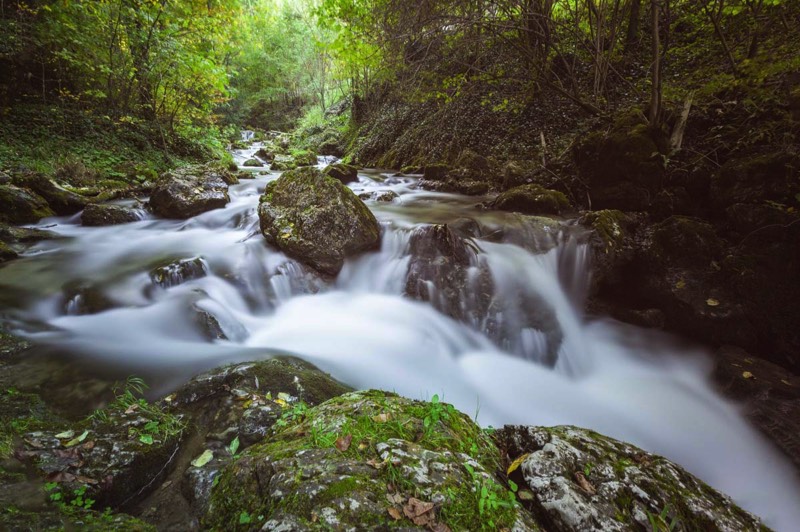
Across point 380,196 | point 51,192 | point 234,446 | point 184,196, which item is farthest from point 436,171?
point 234,446

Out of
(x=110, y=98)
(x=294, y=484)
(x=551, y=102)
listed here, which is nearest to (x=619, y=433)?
(x=294, y=484)

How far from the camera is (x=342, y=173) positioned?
11117 mm

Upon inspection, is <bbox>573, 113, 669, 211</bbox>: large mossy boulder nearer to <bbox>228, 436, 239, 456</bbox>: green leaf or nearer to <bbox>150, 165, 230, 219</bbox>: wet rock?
<bbox>228, 436, 239, 456</bbox>: green leaf

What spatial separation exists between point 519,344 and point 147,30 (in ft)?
45.6

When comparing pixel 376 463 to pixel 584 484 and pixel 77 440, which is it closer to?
pixel 584 484

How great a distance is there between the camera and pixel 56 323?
13.3ft

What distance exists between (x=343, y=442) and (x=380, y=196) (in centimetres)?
820

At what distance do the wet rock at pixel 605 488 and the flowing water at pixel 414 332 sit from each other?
1.80 metres

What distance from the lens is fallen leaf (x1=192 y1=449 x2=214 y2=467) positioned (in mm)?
2230

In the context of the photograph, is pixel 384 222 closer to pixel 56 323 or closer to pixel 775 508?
pixel 56 323

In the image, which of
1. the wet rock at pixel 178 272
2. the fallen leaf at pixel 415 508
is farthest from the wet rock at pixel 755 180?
the wet rock at pixel 178 272

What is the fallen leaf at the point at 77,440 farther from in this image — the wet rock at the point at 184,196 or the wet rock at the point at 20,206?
the wet rock at the point at 20,206

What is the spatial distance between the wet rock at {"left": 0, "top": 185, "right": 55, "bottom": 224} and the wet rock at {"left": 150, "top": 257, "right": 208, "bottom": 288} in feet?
13.7

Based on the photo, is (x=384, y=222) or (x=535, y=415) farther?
(x=384, y=222)
